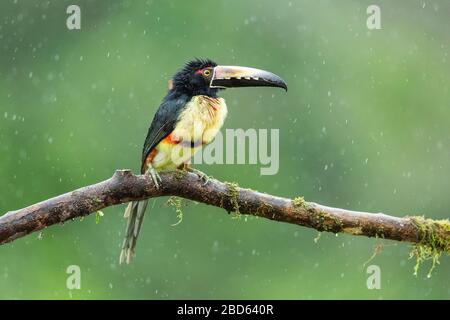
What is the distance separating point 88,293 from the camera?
1112 cm

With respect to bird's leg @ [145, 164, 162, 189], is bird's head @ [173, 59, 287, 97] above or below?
above

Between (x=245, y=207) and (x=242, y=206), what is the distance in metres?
0.02

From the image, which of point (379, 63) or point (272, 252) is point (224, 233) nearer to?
point (272, 252)

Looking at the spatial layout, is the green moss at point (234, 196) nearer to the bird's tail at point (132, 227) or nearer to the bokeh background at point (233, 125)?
the bird's tail at point (132, 227)

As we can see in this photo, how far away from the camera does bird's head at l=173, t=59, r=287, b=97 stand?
5559 millimetres

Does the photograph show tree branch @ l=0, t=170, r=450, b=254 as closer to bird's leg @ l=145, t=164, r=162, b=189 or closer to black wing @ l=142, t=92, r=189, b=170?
bird's leg @ l=145, t=164, r=162, b=189

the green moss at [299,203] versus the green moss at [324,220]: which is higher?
the green moss at [299,203]

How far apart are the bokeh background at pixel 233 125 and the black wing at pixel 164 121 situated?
213 inches

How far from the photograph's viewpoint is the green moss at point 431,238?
15.5 ft

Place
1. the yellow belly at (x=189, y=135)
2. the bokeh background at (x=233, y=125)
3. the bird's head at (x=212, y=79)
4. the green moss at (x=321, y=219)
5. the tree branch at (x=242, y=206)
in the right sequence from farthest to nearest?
the bokeh background at (x=233, y=125) → the bird's head at (x=212, y=79) → the yellow belly at (x=189, y=135) → the green moss at (x=321, y=219) → the tree branch at (x=242, y=206)

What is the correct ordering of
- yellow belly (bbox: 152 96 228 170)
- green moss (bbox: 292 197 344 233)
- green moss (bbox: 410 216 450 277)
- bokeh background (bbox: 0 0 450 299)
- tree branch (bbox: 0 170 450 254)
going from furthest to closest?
1. bokeh background (bbox: 0 0 450 299)
2. yellow belly (bbox: 152 96 228 170)
3. green moss (bbox: 410 216 450 277)
4. green moss (bbox: 292 197 344 233)
5. tree branch (bbox: 0 170 450 254)

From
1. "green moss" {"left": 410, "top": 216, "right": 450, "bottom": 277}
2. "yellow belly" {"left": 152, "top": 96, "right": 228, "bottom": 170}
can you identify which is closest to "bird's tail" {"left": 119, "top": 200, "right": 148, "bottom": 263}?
"yellow belly" {"left": 152, "top": 96, "right": 228, "bottom": 170}

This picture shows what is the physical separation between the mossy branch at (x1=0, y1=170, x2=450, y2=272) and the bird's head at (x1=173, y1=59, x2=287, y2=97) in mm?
949

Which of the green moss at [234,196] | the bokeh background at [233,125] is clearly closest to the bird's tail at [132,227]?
the green moss at [234,196]
